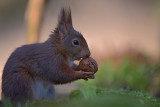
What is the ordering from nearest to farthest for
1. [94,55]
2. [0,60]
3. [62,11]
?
[62,11]
[94,55]
[0,60]

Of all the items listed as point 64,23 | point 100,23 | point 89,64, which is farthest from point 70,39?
point 100,23

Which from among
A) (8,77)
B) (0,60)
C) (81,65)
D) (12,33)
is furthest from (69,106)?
(12,33)

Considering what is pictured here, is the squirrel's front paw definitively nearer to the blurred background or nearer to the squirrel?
the squirrel

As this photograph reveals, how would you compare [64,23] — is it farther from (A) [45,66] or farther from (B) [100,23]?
(B) [100,23]

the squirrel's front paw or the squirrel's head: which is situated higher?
the squirrel's head

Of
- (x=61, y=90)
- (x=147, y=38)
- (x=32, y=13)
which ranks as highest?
(x=32, y=13)

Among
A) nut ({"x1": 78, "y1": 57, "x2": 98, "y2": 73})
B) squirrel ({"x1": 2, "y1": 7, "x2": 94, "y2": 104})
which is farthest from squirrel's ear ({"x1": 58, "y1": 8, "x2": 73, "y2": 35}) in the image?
nut ({"x1": 78, "y1": 57, "x2": 98, "y2": 73})

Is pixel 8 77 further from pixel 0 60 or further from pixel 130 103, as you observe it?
pixel 0 60

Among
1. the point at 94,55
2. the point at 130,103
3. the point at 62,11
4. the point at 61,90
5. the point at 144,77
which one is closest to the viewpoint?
the point at 130,103

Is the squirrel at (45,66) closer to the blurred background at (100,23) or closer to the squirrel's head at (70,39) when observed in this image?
the squirrel's head at (70,39)
